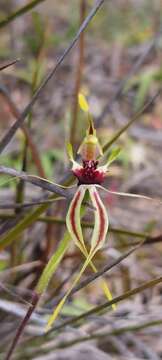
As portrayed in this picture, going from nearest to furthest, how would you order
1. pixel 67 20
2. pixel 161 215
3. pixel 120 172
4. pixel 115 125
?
1. pixel 161 215
2. pixel 120 172
3. pixel 115 125
4. pixel 67 20

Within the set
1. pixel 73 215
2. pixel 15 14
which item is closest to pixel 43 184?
pixel 73 215

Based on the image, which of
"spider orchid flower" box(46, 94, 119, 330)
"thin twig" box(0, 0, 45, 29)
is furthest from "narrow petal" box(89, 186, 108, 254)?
"thin twig" box(0, 0, 45, 29)

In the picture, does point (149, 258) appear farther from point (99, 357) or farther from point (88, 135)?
point (88, 135)

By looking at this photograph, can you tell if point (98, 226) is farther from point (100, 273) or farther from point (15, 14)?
point (15, 14)

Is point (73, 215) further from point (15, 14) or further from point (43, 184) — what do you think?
point (15, 14)

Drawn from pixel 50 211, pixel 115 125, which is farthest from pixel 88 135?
pixel 115 125

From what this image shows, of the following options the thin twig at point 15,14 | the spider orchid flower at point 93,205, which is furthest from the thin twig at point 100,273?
the thin twig at point 15,14

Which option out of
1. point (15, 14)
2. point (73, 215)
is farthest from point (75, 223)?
point (15, 14)

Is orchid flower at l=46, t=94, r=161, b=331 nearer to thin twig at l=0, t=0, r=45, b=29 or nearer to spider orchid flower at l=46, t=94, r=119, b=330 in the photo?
spider orchid flower at l=46, t=94, r=119, b=330

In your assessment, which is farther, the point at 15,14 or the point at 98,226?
the point at 15,14

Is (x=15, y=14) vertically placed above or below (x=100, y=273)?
above

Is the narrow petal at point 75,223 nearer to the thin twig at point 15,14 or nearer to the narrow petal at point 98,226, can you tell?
the narrow petal at point 98,226
